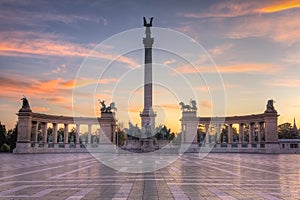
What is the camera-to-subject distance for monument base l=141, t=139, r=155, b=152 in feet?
209

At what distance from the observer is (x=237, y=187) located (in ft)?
51.1

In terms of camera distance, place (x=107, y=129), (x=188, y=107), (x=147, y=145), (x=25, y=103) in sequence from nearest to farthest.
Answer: (x=147, y=145)
(x=25, y=103)
(x=107, y=129)
(x=188, y=107)

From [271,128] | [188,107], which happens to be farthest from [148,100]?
[271,128]

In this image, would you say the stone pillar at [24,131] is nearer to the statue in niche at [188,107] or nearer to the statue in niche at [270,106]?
the statue in niche at [188,107]

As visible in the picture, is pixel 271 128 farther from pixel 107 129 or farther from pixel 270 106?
pixel 107 129

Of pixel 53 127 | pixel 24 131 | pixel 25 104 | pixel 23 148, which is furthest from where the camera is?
pixel 53 127

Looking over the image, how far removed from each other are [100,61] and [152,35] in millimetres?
37202

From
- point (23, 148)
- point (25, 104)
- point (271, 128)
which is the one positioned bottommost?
point (23, 148)

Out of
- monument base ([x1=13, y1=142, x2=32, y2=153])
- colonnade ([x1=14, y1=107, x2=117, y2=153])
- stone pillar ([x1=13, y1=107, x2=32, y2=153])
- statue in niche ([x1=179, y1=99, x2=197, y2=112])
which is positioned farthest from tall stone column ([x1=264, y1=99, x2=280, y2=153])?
stone pillar ([x1=13, y1=107, x2=32, y2=153])

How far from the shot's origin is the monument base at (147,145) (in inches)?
2514

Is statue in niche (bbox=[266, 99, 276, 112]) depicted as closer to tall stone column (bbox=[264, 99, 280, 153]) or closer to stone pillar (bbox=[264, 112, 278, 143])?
tall stone column (bbox=[264, 99, 280, 153])

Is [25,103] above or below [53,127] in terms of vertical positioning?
above

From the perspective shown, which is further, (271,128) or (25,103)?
(25,103)

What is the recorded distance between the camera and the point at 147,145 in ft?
217
